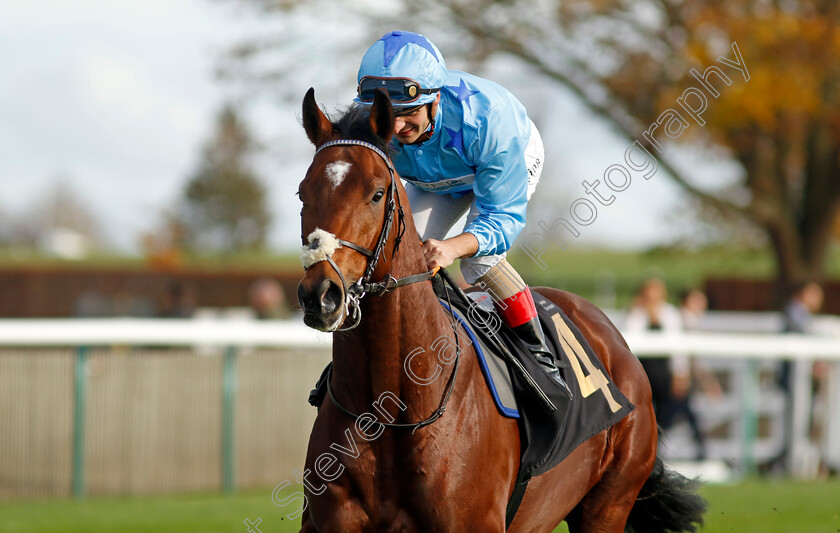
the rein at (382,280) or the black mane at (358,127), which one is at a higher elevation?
the black mane at (358,127)

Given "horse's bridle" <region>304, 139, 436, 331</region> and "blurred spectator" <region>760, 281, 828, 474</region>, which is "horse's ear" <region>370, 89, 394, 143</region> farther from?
"blurred spectator" <region>760, 281, 828, 474</region>

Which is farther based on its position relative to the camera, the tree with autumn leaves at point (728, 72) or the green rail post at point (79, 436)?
the tree with autumn leaves at point (728, 72)

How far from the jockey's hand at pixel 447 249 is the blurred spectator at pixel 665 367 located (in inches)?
235

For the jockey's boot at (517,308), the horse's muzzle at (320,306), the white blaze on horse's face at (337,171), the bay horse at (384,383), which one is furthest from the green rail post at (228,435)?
the horse's muzzle at (320,306)

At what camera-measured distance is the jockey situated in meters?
2.95

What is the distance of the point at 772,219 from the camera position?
14961mm

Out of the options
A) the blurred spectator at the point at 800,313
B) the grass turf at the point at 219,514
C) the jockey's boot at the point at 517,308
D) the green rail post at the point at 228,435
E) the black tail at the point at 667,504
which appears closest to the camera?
the jockey's boot at the point at 517,308

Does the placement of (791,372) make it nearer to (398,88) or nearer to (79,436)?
(79,436)

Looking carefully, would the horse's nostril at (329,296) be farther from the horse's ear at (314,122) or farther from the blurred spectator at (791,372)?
the blurred spectator at (791,372)

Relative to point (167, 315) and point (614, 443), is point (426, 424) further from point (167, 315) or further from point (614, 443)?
point (167, 315)

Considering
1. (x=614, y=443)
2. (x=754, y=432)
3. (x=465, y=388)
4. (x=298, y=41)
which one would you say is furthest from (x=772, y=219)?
(x=465, y=388)

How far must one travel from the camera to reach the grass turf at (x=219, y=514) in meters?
6.02

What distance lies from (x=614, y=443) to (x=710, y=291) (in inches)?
624

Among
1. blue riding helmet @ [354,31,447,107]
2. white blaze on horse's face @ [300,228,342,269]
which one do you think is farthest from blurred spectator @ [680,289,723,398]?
white blaze on horse's face @ [300,228,342,269]
